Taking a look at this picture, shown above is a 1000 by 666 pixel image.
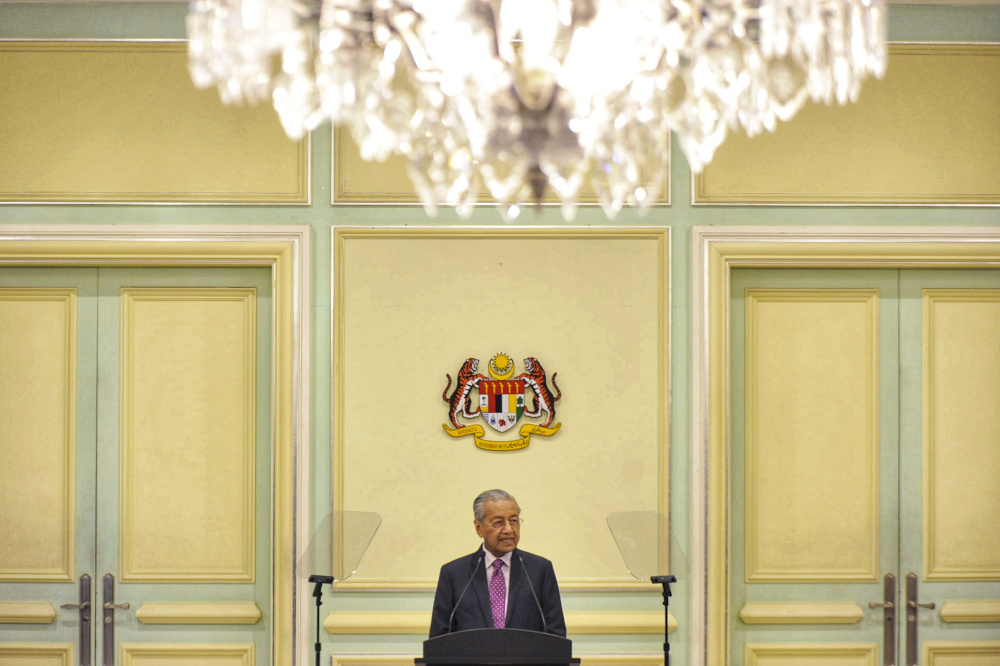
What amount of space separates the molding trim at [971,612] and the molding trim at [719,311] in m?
1.03

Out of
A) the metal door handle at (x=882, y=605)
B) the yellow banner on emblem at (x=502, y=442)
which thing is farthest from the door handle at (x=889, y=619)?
the yellow banner on emblem at (x=502, y=442)

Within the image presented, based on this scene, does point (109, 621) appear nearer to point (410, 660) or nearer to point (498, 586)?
point (410, 660)

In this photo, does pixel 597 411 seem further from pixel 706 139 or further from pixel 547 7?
pixel 547 7

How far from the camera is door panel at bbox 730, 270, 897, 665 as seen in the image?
380 centimetres

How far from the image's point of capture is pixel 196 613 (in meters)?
3.73

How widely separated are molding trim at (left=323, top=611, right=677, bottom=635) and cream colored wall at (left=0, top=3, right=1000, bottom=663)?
2cm

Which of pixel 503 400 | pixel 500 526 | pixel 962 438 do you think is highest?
pixel 503 400

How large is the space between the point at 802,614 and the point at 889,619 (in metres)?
0.42

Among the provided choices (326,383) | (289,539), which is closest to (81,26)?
(326,383)

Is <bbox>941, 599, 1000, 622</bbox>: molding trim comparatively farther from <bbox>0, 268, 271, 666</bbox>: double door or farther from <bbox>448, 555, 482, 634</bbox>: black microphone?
<bbox>0, 268, 271, 666</bbox>: double door

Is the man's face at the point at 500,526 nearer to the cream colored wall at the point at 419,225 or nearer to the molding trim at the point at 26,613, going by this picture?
the cream colored wall at the point at 419,225

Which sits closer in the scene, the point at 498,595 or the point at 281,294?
the point at 498,595

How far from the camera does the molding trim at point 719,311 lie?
3693mm

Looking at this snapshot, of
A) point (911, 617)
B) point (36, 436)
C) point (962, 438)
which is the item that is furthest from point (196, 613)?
point (962, 438)
